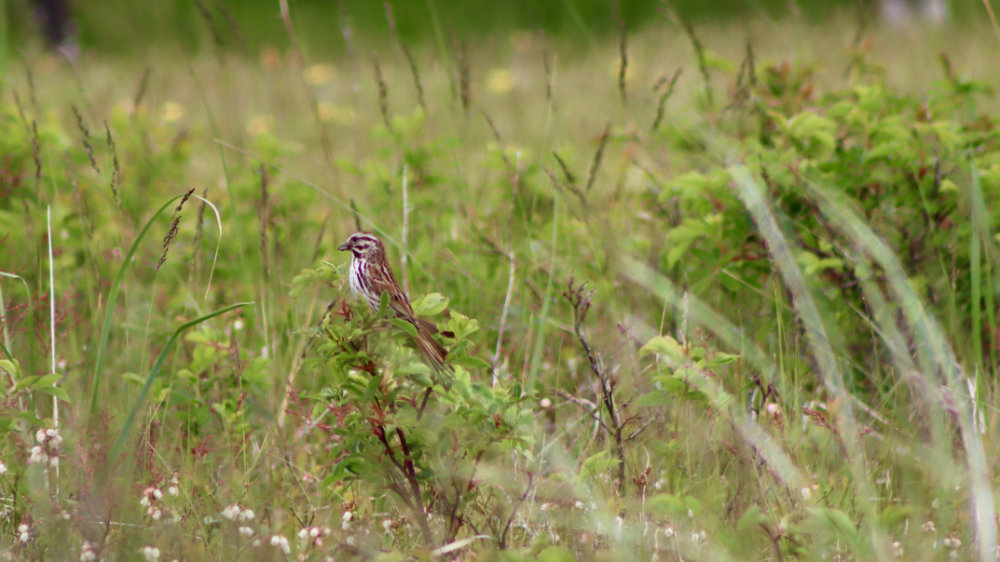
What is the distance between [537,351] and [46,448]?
1.26m

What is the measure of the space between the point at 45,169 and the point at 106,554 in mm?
2249

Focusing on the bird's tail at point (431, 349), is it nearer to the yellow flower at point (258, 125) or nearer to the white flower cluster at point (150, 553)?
the white flower cluster at point (150, 553)

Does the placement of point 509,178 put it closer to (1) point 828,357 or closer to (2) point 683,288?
(2) point 683,288

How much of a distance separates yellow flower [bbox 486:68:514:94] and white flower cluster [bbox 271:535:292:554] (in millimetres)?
7120

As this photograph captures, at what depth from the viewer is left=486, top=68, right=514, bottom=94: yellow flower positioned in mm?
8844

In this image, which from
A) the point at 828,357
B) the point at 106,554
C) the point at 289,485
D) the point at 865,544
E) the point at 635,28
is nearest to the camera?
the point at 865,544

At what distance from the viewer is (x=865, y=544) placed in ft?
5.93

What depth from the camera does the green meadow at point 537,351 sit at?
205 cm

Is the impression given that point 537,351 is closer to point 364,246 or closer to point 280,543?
point 364,246

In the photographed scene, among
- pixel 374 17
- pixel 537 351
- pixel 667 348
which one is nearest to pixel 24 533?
pixel 537 351

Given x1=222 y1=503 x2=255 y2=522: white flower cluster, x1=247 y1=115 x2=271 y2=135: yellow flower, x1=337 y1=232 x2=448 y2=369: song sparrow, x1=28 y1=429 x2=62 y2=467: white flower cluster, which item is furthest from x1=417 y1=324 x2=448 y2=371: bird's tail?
x1=247 y1=115 x2=271 y2=135: yellow flower

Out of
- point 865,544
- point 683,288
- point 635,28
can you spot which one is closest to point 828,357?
point 683,288

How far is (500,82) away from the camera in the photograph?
8930 mm

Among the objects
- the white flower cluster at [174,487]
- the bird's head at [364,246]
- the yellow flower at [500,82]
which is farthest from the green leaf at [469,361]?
the yellow flower at [500,82]
